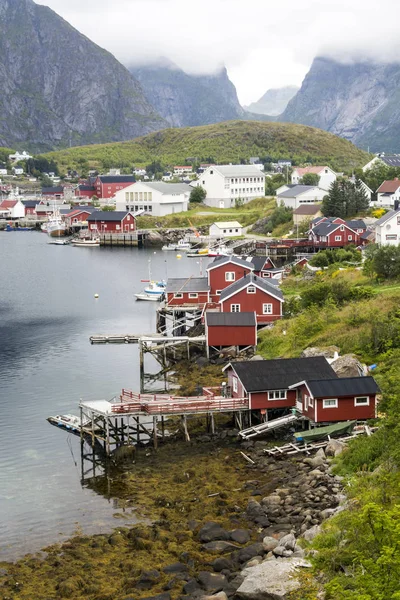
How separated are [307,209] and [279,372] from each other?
67.5 metres

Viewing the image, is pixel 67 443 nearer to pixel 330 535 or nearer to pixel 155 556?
pixel 155 556

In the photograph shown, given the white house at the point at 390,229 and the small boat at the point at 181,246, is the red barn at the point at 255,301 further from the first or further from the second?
the small boat at the point at 181,246

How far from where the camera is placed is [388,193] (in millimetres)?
97812

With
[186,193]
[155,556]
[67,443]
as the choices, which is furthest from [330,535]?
[186,193]

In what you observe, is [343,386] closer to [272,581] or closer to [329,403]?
[329,403]

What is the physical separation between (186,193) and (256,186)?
35.0ft

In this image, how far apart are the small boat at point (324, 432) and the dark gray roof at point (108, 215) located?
297ft

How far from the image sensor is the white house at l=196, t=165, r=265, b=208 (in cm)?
12769

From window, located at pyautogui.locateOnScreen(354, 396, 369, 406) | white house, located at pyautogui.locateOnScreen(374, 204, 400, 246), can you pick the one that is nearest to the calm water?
window, located at pyautogui.locateOnScreen(354, 396, 369, 406)

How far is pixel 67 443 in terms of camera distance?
35406 mm

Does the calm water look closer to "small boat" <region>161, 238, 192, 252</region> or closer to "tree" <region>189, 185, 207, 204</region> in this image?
"small boat" <region>161, 238, 192, 252</region>

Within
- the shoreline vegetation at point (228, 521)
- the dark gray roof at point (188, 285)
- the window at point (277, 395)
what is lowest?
the shoreline vegetation at point (228, 521)

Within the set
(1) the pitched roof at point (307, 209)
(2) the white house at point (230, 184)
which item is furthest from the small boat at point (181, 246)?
(2) the white house at point (230, 184)

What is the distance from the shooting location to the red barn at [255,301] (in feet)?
163
